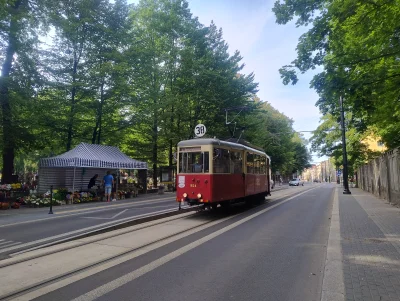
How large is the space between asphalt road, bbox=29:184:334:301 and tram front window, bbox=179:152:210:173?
3580 mm

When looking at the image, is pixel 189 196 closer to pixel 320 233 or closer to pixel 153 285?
pixel 320 233

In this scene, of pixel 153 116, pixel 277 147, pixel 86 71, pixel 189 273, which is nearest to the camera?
pixel 189 273

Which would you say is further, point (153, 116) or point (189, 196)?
point (153, 116)

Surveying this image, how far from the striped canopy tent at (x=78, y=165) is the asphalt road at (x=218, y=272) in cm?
1275

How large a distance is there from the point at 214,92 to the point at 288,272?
26.2m

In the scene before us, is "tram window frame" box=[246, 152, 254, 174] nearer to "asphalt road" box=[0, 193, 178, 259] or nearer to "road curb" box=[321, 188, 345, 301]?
"asphalt road" box=[0, 193, 178, 259]

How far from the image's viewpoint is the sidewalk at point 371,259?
433 cm

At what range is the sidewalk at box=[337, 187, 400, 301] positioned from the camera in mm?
4332

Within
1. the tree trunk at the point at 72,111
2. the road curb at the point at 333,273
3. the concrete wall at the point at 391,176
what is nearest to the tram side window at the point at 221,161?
the road curb at the point at 333,273

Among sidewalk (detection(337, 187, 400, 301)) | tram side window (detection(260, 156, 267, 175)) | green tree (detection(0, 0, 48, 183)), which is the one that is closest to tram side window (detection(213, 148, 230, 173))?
sidewalk (detection(337, 187, 400, 301))

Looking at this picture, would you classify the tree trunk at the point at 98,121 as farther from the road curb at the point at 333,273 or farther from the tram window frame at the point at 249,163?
the road curb at the point at 333,273

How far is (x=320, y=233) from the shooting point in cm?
864

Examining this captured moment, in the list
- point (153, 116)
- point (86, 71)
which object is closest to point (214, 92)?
point (153, 116)

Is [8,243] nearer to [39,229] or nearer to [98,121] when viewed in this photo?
[39,229]
